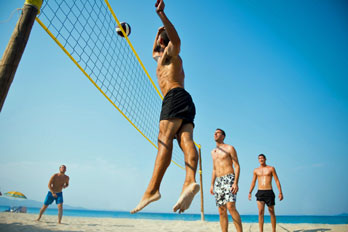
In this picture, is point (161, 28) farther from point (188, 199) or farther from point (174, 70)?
point (188, 199)

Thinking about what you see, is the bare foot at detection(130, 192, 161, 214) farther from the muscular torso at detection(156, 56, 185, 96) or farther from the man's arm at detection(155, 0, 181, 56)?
the man's arm at detection(155, 0, 181, 56)

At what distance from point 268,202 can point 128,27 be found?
16.6 feet

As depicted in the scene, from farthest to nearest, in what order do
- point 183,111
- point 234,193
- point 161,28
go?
Result: point 234,193, point 161,28, point 183,111

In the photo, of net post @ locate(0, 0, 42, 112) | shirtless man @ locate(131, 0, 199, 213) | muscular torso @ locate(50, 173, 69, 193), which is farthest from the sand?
shirtless man @ locate(131, 0, 199, 213)

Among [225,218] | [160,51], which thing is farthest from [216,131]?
[160,51]

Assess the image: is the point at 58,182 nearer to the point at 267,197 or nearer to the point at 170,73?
the point at 267,197

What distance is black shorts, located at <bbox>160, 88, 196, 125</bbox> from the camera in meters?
1.93

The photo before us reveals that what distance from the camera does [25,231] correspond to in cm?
486

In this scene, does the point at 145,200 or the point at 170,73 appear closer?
the point at 145,200

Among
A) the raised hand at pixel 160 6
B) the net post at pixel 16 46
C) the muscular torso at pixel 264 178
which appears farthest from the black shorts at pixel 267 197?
the net post at pixel 16 46

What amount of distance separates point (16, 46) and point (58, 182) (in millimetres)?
6380

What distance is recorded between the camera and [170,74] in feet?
6.97

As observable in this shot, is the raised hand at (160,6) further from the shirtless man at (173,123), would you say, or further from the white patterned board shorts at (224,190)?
the white patterned board shorts at (224,190)

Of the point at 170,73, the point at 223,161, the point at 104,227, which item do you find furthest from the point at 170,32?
the point at 104,227
